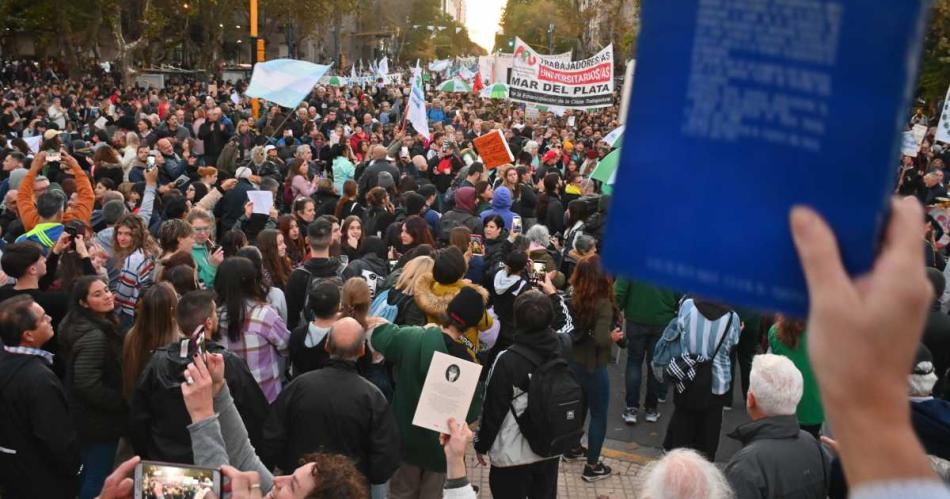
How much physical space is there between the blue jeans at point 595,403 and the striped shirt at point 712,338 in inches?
30.4

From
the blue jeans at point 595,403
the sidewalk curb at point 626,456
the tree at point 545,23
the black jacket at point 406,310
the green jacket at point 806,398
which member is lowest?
the sidewalk curb at point 626,456

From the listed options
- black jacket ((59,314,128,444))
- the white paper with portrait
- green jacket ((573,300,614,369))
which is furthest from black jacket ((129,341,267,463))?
green jacket ((573,300,614,369))

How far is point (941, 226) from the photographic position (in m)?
10.0

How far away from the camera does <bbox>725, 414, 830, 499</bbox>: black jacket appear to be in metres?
3.65

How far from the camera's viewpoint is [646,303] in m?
7.04

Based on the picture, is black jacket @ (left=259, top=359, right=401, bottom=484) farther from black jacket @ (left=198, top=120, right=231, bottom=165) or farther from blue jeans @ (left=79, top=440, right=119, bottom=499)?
black jacket @ (left=198, top=120, right=231, bottom=165)

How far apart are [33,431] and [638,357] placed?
481cm

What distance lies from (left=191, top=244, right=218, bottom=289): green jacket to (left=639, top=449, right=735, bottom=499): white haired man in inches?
172

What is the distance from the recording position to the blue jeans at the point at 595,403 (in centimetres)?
629

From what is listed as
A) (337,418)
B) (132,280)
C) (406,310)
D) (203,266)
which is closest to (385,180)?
(203,266)

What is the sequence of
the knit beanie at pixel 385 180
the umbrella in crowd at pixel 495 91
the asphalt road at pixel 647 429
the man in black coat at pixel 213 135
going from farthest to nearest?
the umbrella in crowd at pixel 495 91
the man in black coat at pixel 213 135
the knit beanie at pixel 385 180
the asphalt road at pixel 647 429

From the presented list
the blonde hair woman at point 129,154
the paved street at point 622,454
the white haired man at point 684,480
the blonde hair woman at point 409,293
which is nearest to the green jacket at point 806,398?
the paved street at point 622,454

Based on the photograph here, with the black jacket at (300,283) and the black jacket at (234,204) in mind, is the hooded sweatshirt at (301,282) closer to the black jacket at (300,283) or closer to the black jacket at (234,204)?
the black jacket at (300,283)

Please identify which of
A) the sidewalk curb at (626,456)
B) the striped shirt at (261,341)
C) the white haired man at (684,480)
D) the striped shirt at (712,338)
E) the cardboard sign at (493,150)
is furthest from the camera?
the cardboard sign at (493,150)
